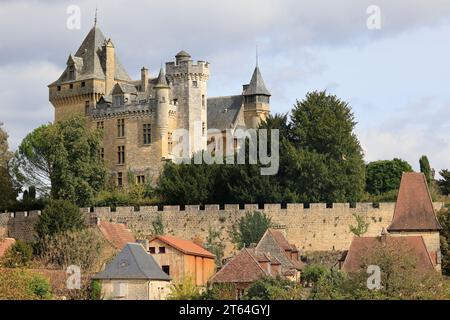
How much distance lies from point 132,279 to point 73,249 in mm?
7452

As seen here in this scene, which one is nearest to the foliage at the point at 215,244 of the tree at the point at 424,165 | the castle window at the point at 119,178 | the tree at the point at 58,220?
the tree at the point at 58,220

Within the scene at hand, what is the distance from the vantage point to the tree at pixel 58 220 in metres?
64.6

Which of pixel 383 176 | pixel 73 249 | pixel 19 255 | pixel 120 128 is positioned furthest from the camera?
pixel 383 176

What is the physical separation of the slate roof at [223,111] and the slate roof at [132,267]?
27002mm

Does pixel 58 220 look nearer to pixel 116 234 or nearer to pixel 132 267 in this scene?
pixel 116 234

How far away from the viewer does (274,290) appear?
5166cm

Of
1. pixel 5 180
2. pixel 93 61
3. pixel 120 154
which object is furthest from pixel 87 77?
pixel 5 180

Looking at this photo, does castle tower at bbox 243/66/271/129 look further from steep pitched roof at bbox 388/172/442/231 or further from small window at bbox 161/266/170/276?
small window at bbox 161/266/170/276

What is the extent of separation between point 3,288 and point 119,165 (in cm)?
3552

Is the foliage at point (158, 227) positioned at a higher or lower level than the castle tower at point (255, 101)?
lower


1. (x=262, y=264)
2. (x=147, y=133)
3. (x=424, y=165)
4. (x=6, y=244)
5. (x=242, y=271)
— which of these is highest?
(x=147, y=133)

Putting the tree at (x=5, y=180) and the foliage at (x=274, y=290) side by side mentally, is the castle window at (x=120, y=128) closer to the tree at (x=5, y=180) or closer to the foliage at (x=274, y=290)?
the tree at (x=5, y=180)

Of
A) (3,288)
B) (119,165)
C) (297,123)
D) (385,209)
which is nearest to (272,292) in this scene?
(3,288)
